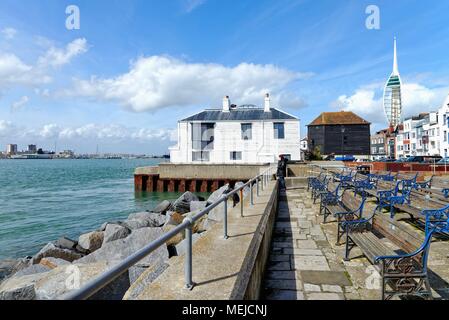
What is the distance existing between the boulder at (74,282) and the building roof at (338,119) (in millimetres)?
68792

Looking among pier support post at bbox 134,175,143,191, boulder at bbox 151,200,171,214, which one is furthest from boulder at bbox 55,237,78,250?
pier support post at bbox 134,175,143,191

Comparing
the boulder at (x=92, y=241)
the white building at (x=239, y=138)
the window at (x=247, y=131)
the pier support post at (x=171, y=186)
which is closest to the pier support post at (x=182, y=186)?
the pier support post at (x=171, y=186)

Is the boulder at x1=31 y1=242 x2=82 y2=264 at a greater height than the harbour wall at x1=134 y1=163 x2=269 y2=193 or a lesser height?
lesser

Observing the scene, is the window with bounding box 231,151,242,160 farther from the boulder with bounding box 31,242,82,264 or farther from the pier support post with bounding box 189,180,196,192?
the boulder with bounding box 31,242,82,264

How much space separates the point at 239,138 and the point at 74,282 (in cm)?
3408

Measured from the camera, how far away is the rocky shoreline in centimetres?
487

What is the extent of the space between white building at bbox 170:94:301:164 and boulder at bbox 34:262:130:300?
3288 cm

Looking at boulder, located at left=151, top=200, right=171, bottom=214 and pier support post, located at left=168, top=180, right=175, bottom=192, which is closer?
boulder, located at left=151, top=200, right=171, bottom=214

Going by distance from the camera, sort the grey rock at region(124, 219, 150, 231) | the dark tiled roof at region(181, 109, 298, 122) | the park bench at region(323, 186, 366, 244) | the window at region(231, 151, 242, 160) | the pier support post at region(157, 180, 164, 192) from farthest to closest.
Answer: the dark tiled roof at region(181, 109, 298, 122), the window at region(231, 151, 242, 160), the pier support post at region(157, 180, 164, 192), the grey rock at region(124, 219, 150, 231), the park bench at region(323, 186, 366, 244)

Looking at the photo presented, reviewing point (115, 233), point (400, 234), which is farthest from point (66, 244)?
point (400, 234)

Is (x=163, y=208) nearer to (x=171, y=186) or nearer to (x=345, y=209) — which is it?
(x=345, y=209)
